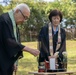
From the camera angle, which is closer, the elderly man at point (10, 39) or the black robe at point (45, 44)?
the elderly man at point (10, 39)

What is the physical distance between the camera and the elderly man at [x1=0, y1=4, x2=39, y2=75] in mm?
3871

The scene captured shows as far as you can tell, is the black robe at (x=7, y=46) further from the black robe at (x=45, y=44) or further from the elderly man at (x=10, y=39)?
the black robe at (x=45, y=44)

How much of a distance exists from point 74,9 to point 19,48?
2693 centimetres

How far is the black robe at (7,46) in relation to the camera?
3869 millimetres

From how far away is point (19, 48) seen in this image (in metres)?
3.87

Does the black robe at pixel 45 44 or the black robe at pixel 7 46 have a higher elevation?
the black robe at pixel 7 46

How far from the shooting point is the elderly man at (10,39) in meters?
3.87

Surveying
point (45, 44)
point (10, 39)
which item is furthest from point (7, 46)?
point (45, 44)

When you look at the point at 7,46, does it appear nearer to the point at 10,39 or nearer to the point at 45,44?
the point at 10,39

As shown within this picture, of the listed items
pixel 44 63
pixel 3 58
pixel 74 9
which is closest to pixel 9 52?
pixel 3 58

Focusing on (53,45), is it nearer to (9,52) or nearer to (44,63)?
(44,63)

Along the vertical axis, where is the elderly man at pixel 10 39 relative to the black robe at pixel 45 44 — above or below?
above

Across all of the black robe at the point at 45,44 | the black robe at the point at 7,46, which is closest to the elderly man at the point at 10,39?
the black robe at the point at 7,46

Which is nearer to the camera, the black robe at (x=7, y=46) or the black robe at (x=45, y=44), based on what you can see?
the black robe at (x=7, y=46)
